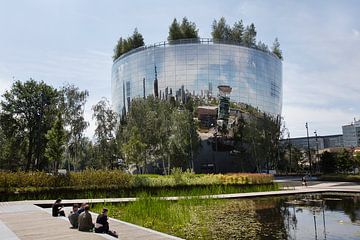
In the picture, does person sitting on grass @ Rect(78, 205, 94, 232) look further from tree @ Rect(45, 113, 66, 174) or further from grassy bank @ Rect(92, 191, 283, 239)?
tree @ Rect(45, 113, 66, 174)

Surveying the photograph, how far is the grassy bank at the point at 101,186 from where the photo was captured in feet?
80.7

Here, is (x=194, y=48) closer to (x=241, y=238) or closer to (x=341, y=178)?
(x=341, y=178)

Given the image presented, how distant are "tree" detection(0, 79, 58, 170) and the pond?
3666 cm

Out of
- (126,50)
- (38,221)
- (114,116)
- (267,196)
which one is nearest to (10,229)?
(38,221)

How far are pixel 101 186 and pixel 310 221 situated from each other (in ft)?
52.2

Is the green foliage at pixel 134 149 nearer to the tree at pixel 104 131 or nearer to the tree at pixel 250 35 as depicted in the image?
the tree at pixel 104 131

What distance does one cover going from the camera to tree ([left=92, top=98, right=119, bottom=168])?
171 ft

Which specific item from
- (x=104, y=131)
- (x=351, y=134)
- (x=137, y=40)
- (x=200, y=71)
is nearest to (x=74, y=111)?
(x=104, y=131)

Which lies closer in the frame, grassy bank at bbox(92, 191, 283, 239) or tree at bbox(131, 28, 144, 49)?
grassy bank at bbox(92, 191, 283, 239)

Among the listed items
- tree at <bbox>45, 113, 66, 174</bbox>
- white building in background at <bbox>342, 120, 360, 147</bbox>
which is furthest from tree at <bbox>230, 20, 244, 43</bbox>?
white building in background at <bbox>342, 120, 360, 147</bbox>

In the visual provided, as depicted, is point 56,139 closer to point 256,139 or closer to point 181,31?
point 256,139

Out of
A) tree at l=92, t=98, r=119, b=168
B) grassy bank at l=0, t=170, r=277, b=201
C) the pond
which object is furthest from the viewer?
tree at l=92, t=98, r=119, b=168

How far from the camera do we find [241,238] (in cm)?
1242

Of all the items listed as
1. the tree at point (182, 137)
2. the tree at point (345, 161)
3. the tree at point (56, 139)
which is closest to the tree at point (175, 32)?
the tree at point (182, 137)
